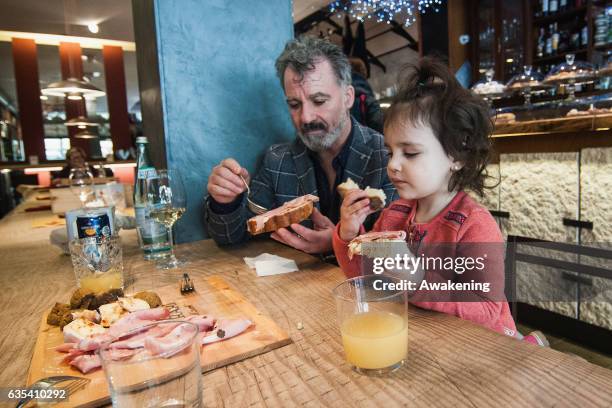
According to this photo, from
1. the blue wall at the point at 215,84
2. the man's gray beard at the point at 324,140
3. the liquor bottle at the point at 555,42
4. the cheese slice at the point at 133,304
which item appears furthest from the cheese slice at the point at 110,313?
the liquor bottle at the point at 555,42

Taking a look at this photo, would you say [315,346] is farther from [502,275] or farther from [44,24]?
[44,24]

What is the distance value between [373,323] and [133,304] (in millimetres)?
512

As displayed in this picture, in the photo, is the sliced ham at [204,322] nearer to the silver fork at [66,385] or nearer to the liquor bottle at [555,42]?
the silver fork at [66,385]

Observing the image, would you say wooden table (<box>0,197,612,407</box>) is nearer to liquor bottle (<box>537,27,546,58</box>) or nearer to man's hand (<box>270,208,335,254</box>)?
man's hand (<box>270,208,335,254</box>)

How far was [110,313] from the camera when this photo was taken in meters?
0.84

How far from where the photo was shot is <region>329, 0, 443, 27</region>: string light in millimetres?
5692

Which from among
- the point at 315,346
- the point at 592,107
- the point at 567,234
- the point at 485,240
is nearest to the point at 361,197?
the point at 485,240

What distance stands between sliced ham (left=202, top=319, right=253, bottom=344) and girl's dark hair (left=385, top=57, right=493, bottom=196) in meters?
0.73

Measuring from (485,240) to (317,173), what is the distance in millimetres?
988

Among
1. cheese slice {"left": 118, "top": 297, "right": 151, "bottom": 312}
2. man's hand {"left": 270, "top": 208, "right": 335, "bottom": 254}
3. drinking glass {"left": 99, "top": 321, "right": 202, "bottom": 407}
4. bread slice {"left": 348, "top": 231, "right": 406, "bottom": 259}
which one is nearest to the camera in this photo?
drinking glass {"left": 99, "top": 321, "right": 202, "bottom": 407}

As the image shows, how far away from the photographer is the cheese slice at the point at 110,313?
2.70 feet

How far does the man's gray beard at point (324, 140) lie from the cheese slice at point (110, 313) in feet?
3.61

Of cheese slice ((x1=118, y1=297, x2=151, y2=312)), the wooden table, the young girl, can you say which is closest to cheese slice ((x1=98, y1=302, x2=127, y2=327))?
cheese slice ((x1=118, y1=297, x2=151, y2=312))

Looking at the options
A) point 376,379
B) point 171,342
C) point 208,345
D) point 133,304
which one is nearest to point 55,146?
point 133,304
